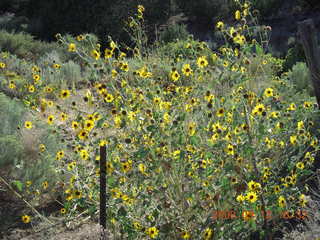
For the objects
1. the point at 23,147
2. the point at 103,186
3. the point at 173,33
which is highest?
the point at 173,33

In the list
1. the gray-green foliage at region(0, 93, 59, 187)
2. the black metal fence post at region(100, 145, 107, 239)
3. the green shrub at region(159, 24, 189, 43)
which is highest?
the green shrub at region(159, 24, 189, 43)

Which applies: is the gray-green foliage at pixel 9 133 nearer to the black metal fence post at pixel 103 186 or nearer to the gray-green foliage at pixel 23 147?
the gray-green foliage at pixel 23 147

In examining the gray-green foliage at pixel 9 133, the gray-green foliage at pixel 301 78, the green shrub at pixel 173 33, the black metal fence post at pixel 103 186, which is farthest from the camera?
the green shrub at pixel 173 33

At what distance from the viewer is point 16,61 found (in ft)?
23.7

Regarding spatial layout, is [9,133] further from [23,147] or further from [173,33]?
[173,33]

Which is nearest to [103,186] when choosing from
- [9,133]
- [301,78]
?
[9,133]

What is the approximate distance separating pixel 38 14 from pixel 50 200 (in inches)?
411

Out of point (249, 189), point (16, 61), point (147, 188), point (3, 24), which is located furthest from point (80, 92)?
point (3, 24)

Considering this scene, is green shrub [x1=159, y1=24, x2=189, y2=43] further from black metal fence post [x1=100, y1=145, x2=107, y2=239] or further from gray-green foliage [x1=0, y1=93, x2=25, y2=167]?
black metal fence post [x1=100, y1=145, x2=107, y2=239]

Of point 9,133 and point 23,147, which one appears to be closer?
point 23,147

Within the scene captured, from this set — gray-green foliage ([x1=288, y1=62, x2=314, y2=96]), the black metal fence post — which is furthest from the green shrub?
the black metal fence post

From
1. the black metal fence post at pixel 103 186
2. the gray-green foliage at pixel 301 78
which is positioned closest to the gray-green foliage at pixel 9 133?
the black metal fence post at pixel 103 186

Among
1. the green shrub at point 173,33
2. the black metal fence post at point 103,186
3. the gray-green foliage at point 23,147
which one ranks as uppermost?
the green shrub at point 173,33

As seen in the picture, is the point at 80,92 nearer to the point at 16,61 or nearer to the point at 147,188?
the point at 16,61
